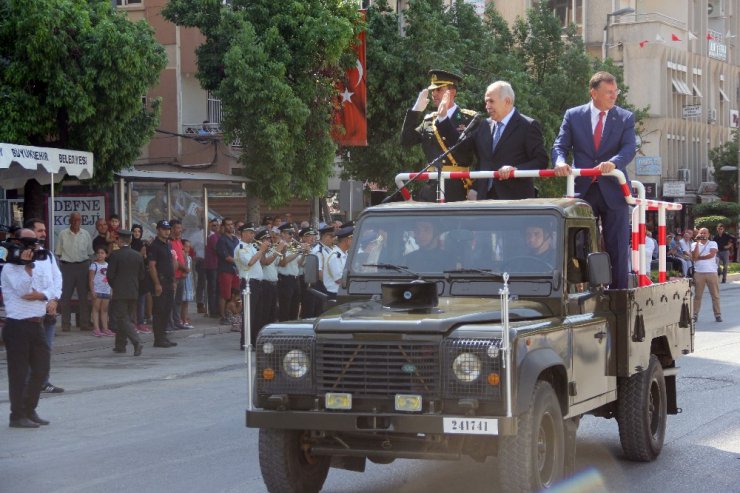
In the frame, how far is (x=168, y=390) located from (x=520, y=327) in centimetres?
809

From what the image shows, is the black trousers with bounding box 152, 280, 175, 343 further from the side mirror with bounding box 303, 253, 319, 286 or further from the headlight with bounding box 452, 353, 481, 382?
the headlight with bounding box 452, 353, 481, 382

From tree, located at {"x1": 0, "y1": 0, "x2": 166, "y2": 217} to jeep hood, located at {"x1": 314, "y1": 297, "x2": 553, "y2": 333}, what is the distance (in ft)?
46.3

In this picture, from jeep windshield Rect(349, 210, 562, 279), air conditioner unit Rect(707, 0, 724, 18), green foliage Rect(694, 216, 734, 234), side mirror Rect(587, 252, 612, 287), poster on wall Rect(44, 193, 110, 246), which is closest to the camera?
side mirror Rect(587, 252, 612, 287)

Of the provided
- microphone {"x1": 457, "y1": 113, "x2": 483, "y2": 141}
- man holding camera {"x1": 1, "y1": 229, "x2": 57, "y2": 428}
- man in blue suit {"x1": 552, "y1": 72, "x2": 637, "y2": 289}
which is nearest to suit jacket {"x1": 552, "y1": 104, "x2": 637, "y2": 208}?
man in blue suit {"x1": 552, "y1": 72, "x2": 637, "y2": 289}

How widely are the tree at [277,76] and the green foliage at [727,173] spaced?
3946 cm

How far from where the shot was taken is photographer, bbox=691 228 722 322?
2469 centimetres

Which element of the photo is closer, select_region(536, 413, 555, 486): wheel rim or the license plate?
the license plate

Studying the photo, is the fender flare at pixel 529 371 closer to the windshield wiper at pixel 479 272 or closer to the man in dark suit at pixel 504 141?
the windshield wiper at pixel 479 272

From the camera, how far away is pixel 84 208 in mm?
23109

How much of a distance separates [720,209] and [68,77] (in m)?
37.6

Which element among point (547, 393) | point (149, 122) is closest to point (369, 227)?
point (547, 393)

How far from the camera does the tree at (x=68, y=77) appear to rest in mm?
20938

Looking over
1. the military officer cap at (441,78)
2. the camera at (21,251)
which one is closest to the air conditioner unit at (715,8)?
the camera at (21,251)

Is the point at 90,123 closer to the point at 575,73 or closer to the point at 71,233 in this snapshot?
the point at 71,233
